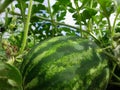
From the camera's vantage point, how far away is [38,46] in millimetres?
1286

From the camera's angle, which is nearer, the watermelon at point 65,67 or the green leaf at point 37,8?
the watermelon at point 65,67

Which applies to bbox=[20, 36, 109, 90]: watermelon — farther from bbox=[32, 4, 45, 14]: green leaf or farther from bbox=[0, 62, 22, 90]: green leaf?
bbox=[32, 4, 45, 14]: green leaf

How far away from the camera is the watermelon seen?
3.71 feet

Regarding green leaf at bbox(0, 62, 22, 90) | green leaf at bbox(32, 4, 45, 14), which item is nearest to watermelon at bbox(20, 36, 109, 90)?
green leaf at bbox(0, 62, 22, 90)

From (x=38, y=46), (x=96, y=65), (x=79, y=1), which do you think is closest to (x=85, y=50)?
(x=96, y=65)

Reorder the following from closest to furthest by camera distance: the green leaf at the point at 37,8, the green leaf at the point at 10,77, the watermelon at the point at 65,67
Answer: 1. the green leaf at the point at 10,77
2. the watermelon at the point at 65,67
3. the green leaf at the point at 37,8

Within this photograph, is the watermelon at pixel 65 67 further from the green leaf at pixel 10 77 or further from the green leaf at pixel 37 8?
the green leaf at pixel 37 8

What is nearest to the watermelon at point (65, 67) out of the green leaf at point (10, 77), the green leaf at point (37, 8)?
the green leaf at point (10, 77)

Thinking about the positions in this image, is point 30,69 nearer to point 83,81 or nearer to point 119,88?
point 83,81

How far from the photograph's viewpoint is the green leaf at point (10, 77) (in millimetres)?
876

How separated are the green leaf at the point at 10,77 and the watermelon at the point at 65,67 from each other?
0.18m

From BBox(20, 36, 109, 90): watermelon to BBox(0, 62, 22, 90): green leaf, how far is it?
0.58 feet

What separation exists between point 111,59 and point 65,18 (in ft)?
1.96

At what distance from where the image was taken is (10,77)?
35.8 inches
